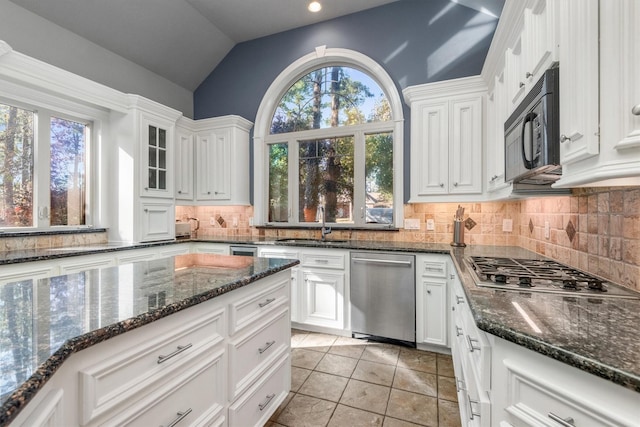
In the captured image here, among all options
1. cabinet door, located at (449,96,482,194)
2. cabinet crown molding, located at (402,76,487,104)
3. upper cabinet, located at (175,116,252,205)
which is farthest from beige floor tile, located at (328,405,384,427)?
upper cabinet, located at (175,116,252,205)

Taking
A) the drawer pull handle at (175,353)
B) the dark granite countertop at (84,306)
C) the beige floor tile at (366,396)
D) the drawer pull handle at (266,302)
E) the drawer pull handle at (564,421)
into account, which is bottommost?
the beige floor tile at (366,396)

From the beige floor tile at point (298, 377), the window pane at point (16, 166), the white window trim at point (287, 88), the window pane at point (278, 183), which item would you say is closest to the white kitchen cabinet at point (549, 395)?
the beige floor tile at point (298, 377)

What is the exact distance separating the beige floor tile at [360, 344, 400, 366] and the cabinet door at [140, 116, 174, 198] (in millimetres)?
2898

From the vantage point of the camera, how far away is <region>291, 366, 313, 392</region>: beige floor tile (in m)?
2.27

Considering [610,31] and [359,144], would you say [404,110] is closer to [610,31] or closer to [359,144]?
[359,144]

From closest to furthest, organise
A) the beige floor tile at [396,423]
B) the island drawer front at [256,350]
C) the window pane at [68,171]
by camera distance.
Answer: the island drawer front at [256,350]
the beige floor tile at [396,423]
the window pane at [68,171]

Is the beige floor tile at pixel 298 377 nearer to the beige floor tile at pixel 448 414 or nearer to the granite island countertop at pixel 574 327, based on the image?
the beige floor tile at pixel 448 414

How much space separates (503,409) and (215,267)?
57.2 inches

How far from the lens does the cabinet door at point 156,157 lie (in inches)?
140

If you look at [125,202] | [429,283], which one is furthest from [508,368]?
[125,202]

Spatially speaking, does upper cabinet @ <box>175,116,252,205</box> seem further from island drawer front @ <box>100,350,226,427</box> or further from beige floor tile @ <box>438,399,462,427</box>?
beige floor tile @ <box>438,399,462,427</box>

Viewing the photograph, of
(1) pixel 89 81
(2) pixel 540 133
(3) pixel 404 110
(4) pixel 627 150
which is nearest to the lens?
(4) pixel 627 150

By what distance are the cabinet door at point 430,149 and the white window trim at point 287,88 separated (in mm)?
313

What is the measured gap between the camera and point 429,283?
2773 millimetres
